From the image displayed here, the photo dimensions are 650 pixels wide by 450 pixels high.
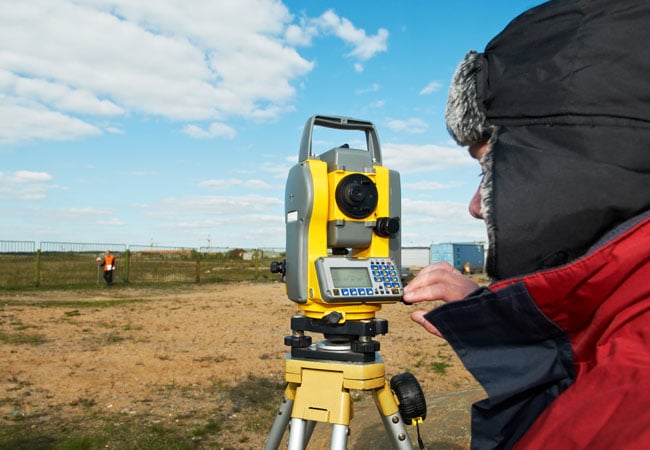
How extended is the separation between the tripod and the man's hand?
932mm

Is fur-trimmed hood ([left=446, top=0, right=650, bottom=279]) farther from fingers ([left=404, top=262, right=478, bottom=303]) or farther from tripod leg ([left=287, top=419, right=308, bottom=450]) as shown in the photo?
tripod leg ([left=287, top=419, right=308, bottom=450])

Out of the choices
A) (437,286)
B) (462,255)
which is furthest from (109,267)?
(462,255)

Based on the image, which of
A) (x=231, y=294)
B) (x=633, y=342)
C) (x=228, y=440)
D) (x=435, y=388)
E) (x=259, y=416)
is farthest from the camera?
(x=231, y=294)

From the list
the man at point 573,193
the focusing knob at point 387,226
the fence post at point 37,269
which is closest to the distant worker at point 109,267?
the fence post at point 37,269

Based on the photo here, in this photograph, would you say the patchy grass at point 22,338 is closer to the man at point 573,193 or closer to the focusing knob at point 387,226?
the focusing knob at point 387,226

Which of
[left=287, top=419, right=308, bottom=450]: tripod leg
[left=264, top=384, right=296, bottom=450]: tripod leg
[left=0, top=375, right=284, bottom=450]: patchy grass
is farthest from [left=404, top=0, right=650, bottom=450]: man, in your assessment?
[left=0, top=375, right=284, bottom=450]: patchy grass

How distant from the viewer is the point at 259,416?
16.5 feet

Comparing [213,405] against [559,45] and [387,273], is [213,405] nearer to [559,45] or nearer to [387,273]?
[387,273]

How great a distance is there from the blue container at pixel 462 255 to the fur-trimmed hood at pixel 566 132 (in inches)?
1153

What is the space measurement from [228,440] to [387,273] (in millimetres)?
2786

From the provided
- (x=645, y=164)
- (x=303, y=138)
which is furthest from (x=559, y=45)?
(x=303, y=138)

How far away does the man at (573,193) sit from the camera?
0.77m

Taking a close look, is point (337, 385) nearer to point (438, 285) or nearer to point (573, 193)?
point (438, 285)

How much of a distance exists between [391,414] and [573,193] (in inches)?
77.2
